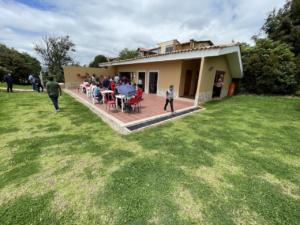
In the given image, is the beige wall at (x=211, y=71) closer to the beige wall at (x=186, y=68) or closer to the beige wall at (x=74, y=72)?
the beige wall at (x=186, y=68)

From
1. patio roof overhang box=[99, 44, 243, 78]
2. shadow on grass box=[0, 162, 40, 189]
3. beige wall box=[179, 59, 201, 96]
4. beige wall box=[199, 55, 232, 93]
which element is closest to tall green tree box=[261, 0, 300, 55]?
patio roof overhang box=[99, 44, 243, 78]

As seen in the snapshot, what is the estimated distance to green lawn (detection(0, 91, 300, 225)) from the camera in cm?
170

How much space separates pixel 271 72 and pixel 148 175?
483 inches

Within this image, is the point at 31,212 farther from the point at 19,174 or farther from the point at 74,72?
the point at 74,72

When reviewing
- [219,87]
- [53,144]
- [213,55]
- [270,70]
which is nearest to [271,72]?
[270,70]

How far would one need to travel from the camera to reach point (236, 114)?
6211 millimetres

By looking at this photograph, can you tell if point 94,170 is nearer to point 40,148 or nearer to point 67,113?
point 40,148

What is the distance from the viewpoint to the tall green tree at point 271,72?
9.47 m

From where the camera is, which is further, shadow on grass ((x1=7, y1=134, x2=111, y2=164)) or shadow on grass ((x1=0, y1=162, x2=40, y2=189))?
shadow on grass ((x1=7, y1=134, x2=111, y2=164))

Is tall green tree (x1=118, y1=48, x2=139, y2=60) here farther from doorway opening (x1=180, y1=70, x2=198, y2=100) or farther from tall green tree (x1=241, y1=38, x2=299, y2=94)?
tall green tree (x1=241, y1=38, x2=299, y2=94)

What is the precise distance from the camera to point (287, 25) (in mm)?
13727

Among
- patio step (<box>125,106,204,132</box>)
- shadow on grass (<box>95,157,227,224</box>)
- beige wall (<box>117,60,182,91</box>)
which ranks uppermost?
beige wall (<box>117,60,182,91</box>)

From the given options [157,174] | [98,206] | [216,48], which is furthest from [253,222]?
[216,48]

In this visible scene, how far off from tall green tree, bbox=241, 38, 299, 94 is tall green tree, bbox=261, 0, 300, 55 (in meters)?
4.76
